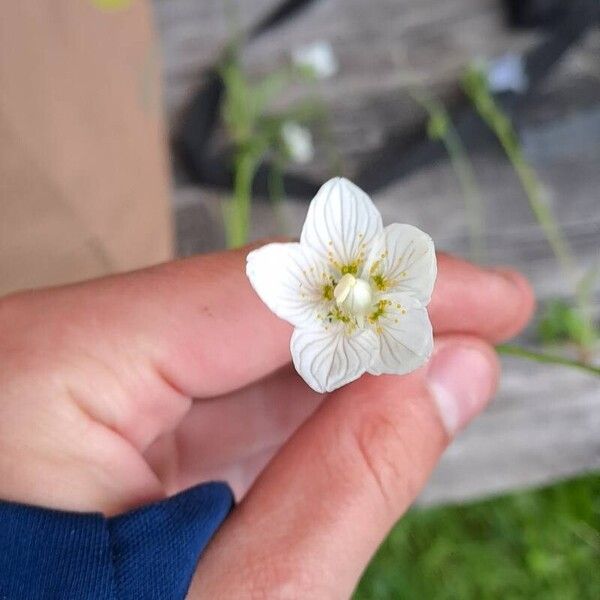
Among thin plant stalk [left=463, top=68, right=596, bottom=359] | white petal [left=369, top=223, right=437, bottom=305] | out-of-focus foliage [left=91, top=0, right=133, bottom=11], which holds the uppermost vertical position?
out-of-focus foliage [left=91, top=0, right=133, bottom=11]

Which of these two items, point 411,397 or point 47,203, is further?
point 47,203

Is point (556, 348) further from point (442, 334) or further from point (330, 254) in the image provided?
point (330, 254)

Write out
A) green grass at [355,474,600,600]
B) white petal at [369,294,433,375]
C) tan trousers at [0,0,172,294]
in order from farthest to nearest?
green grass at [355,474,600,600], tan trousers at [0,0,172,294], white petal at [369,294,433,375]

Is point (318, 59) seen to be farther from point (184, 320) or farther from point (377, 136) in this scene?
point (184, 320)

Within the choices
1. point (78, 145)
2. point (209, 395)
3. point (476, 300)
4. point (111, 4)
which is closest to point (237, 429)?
point (209, 395)

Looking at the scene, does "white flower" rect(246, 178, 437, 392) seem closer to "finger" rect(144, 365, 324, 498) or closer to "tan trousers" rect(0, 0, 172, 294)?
"finger" rect(144, 365, 324, 498)

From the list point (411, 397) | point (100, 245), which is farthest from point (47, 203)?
point (411, 397)

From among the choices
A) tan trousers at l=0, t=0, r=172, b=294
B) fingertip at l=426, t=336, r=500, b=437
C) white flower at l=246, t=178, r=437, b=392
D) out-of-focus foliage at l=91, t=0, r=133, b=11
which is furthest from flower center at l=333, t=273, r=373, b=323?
out-of-focus foliage at l=91, t=0, r=133, b=11
